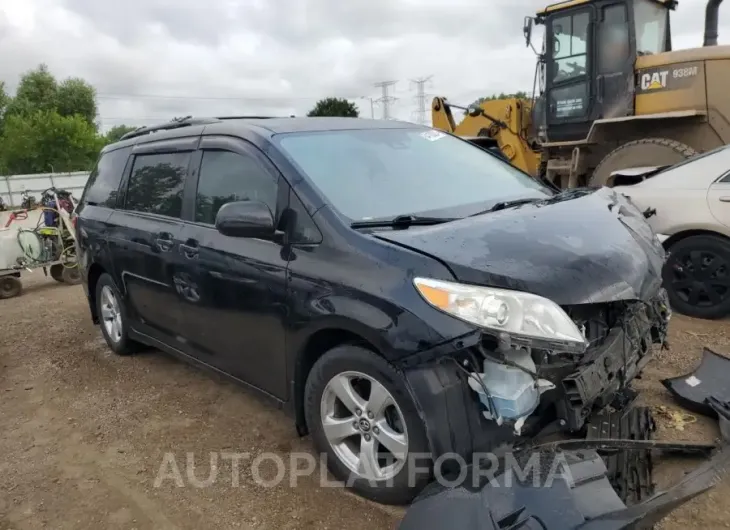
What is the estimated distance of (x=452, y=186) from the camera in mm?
3412

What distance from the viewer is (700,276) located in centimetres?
507

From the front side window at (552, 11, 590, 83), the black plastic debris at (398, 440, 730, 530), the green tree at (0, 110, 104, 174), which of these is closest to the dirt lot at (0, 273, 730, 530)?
the black plastic debris at (398, 440, 730, 530)

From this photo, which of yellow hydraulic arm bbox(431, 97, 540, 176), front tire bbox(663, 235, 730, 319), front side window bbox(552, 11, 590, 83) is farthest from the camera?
yellow hydraulic arm bbox(431, 97, 540, 176)

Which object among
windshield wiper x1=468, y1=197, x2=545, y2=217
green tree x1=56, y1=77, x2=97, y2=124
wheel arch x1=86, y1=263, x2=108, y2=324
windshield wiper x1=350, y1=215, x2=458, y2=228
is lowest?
wheel arch x1=86, y1=263, x2=108, y2=324

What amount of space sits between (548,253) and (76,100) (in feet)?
181

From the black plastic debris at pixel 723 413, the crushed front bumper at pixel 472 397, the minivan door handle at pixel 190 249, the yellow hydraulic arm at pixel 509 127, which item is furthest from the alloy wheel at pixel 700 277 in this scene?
the yellow hydraulic arm at pixel 509 127

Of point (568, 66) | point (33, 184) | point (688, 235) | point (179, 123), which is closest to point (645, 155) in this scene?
point (568, 66)

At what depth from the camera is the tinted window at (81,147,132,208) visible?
484 centimetres

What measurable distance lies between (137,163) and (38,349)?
2.36 m

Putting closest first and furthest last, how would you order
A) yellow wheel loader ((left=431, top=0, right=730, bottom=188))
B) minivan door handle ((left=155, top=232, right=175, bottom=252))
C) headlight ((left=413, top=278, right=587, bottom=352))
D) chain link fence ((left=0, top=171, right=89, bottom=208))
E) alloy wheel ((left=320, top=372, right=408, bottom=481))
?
1. headlight ((left=413, top=278, right=587, bottom=352))
2. alloy wheel ((left=320, top=372, right=408, bottom=481))
3. minivan door handle ((left=155, top=232, right=175, bottom=252))
4. yellow wheel loader ((left=431, top=0, right=730, bottom=188))
5. chain link fence ((left=0, top=171, right=89, bottom=208))

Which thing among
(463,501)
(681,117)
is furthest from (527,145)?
(463,501)

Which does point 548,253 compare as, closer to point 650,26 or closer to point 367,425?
point 367,425

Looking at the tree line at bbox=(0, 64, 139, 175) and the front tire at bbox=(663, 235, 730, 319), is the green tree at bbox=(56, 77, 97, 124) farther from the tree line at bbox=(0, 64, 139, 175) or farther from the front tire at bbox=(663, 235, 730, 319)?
the front tire at bbox=(663, 235, 730, 319)

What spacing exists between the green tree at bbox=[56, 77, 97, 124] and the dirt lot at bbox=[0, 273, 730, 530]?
50.6m
